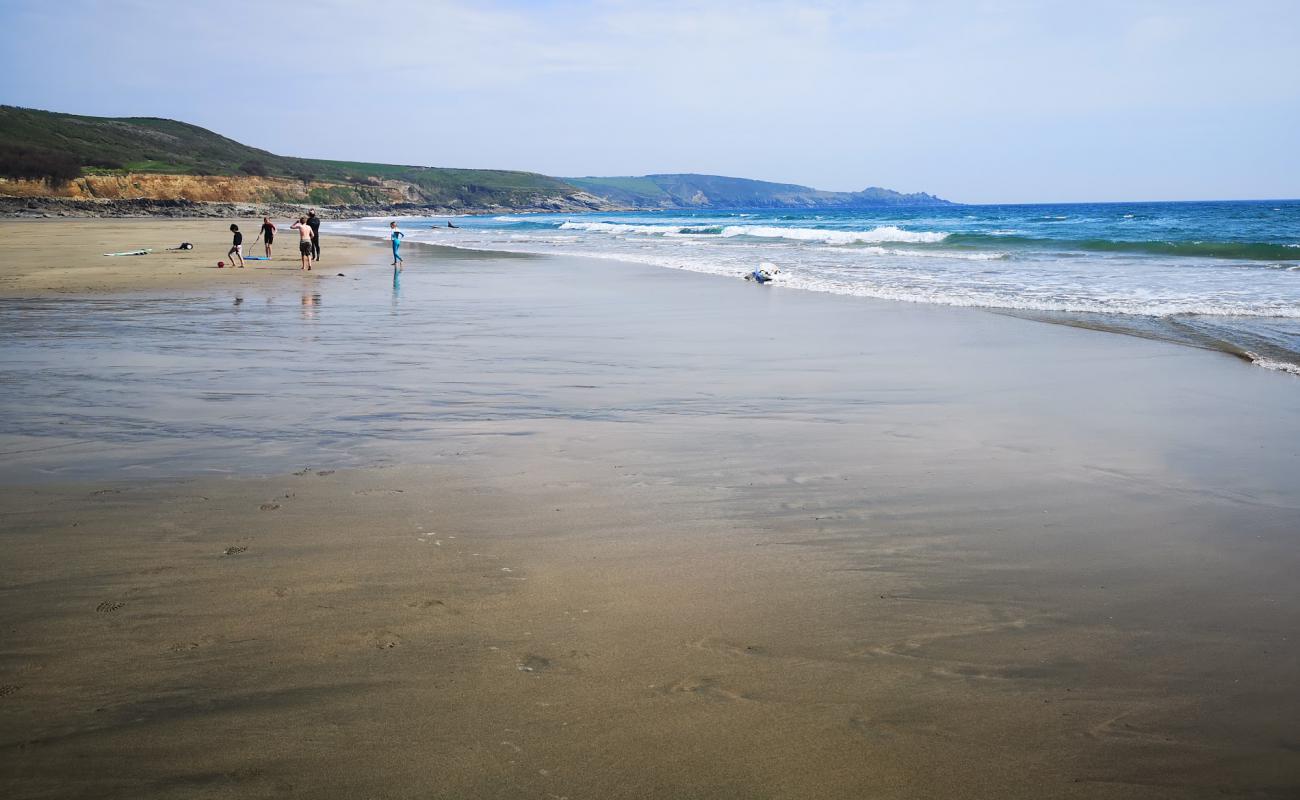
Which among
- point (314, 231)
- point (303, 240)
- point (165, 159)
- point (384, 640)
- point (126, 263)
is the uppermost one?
point (165, 159)

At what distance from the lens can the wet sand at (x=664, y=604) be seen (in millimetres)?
2619

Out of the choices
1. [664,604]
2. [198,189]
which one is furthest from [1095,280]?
[198,189]

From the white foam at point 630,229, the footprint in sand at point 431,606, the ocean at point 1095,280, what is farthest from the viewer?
the white foam at point 630,229

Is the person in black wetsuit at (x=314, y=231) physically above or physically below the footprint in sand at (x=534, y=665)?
above

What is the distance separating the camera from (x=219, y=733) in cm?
268

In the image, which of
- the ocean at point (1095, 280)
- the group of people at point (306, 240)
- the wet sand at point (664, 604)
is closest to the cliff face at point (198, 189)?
the group of people at point (306, 240)

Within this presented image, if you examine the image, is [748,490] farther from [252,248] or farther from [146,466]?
[252,248]

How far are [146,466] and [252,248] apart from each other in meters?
30.2

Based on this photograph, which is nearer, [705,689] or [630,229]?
[705,689]

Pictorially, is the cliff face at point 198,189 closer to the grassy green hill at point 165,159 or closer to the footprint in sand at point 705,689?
the grassy green hill at point 165,159

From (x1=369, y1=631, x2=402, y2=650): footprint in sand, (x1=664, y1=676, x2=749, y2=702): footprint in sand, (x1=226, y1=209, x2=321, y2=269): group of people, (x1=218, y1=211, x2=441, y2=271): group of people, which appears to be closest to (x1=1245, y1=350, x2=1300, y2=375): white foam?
(x1=664, y1=676, x2=749, y2=702): footprint in sand

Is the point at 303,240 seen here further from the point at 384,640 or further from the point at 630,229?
the point at 630,229

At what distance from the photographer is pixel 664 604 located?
3.64m

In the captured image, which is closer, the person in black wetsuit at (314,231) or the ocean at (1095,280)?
the ocean at (1095,280)
